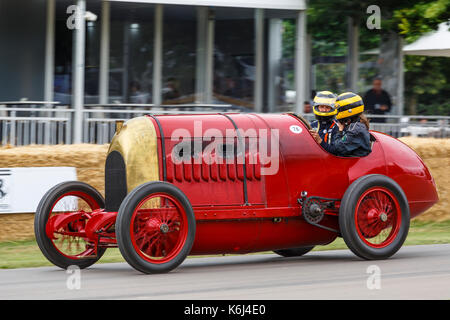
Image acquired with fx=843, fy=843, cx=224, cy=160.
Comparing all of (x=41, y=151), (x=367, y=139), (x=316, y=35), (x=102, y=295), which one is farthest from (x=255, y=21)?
(x=102, y=295)

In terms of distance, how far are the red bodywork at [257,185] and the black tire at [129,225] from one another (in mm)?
293

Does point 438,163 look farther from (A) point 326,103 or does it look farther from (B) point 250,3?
(B) point 250,3

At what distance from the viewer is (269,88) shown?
728 inches

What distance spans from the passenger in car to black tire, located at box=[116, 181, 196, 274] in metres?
1.68

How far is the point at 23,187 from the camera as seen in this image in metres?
10.3

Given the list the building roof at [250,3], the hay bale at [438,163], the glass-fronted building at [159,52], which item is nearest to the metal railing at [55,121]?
the glass-fronted building at [159,52]

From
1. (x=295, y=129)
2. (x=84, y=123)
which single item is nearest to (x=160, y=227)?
(x=295, y=129)

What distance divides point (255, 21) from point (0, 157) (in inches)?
338

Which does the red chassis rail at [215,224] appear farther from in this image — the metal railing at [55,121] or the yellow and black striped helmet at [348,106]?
the metal railing at [55,121]

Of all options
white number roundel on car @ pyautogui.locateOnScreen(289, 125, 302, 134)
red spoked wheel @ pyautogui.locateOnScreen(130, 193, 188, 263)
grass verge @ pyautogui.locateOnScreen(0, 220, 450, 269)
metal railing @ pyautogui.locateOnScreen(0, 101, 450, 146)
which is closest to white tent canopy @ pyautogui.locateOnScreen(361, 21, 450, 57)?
metal railing @ pyautogui.locateOnScreen(0, 101, 450, 146)

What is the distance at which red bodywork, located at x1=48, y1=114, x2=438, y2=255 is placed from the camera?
7340mm

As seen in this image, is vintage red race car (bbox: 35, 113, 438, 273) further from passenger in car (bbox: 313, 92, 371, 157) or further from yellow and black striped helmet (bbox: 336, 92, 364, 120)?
yellow and black striped helmet (bbox: 336, 92, 364, 120)

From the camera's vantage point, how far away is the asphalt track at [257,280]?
6.05 m

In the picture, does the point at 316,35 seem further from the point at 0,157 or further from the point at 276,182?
the point at 276,182
